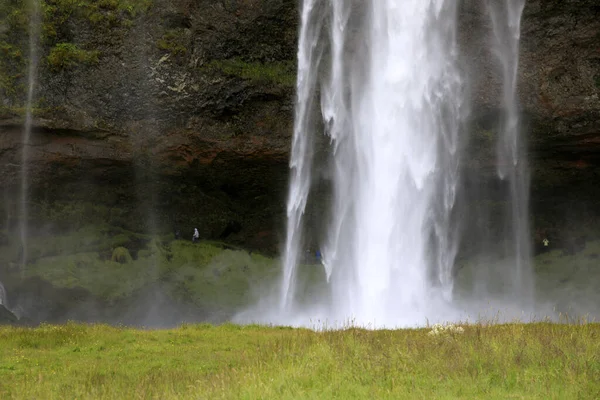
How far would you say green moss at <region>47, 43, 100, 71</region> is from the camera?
27.8 meters

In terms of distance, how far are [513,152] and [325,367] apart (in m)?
21.1

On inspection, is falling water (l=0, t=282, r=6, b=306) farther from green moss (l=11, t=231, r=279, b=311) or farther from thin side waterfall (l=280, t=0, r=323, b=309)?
thin side waterfall (l=280, t=0, r=323, b=309)

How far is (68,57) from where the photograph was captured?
27844 mm

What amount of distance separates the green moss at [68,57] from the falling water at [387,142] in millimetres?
9077

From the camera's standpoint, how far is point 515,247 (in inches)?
1201

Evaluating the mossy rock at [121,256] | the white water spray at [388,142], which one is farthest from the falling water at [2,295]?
the white water spray at [388,142]

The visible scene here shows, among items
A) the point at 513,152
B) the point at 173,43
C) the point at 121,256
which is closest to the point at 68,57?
the point at 173,43

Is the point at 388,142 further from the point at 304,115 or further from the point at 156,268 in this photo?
the point at 156,268

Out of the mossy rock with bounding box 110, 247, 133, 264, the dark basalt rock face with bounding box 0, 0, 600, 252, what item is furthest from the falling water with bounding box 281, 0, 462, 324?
the mossy rock with bounding box 110, 247, 133, 264

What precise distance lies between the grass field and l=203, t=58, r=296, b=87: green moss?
15.5 m

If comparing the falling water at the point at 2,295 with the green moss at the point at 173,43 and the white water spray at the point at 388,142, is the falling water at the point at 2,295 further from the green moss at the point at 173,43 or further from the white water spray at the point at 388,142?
the green moss at the point at 173,43

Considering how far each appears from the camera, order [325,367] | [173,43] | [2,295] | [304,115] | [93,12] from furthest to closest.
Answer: [304,115], [93,12], [173,43], [2,295], [325,367]

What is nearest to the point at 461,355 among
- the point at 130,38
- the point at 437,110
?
the point at 437,110

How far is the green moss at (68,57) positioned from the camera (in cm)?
2780
